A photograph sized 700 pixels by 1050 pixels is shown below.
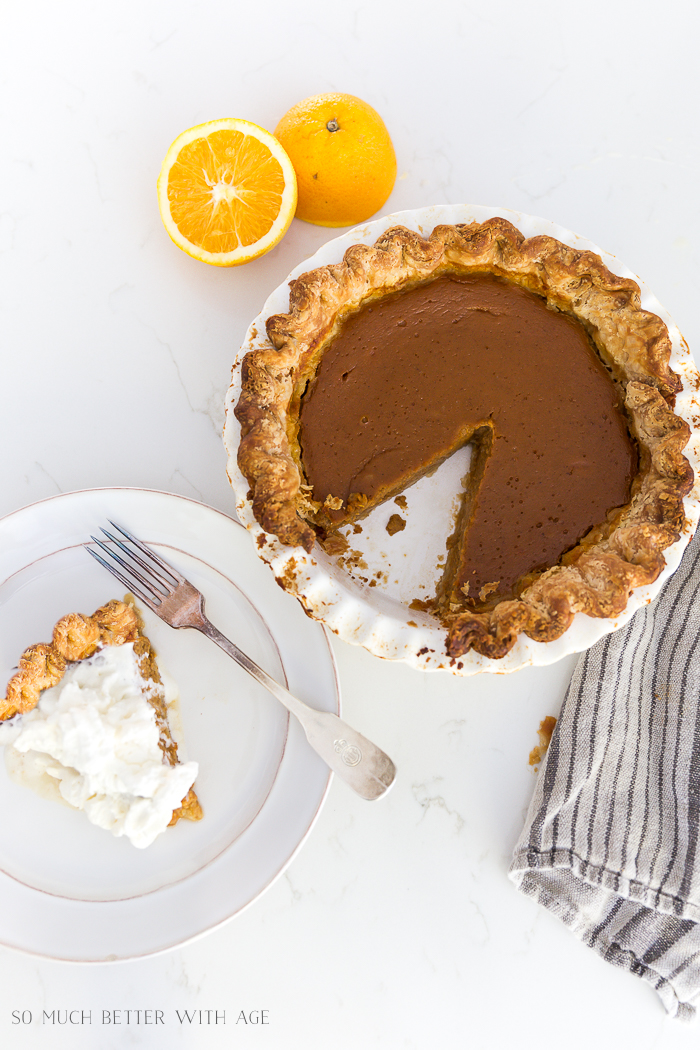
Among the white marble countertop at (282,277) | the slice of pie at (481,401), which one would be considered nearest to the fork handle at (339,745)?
the white marble countertop at (282,277)

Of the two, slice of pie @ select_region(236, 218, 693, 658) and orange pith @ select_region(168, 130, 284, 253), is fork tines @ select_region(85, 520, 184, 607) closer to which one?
slice of pie @ select_region(236, 218, 693, 658)

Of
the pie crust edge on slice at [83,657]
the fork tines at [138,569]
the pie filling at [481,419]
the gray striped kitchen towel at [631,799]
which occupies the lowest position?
the gray striped kitchen towel at [631,799]

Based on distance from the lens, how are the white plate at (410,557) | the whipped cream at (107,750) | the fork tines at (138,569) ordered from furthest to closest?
the fork tines at (138,569)
the whipped cream at (107,750)
the white plate at (410,557)

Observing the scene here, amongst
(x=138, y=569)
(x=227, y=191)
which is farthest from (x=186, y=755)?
(x=227, y=191)

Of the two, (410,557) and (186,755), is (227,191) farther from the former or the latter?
(186,755)

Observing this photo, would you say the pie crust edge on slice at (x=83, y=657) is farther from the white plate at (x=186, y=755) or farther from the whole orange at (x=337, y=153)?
the whole orange at (x=337, y=153)

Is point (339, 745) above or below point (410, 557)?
below
